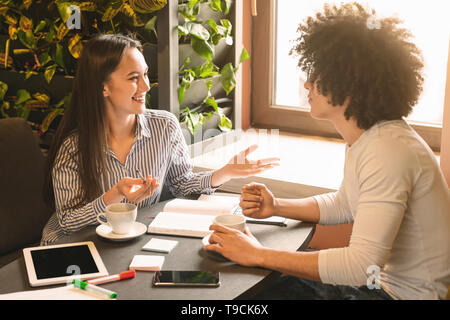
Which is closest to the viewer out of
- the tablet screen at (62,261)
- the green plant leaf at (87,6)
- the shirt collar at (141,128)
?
the tablet screen at (62,261)

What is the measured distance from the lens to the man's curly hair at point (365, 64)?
1.32 meters

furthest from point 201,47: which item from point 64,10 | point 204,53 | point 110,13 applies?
point 64,10

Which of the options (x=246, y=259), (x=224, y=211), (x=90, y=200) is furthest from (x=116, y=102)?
(x=246, y=259)

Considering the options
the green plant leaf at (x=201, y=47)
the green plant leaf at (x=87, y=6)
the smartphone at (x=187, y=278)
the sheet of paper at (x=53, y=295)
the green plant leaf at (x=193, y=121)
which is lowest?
the sheet of paper at (x=53, y=295)

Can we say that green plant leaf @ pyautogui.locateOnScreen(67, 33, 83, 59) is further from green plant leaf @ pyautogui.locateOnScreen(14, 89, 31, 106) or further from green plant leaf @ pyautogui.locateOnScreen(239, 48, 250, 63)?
green plant leaf @ pyautogui.locateOnScreen(239, 48, 250, 63)

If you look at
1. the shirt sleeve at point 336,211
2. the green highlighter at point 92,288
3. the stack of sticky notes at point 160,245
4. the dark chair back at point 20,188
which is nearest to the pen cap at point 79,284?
the green highlighter at point 92,288

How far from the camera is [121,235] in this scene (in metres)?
1.45

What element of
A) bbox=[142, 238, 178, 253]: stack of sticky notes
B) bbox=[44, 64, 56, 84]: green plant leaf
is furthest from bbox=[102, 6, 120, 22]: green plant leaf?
bbox=[142, 238, 178, 253]: stack of sticky notes

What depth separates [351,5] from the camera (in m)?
1.42

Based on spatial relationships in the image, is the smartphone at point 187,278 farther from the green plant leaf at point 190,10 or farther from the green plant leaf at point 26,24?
the green plant leaf at point 26,24

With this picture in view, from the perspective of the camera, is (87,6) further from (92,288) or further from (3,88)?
(92,288)

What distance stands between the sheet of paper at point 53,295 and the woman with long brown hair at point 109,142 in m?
0.50

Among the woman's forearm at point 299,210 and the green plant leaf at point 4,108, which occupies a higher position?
the green plant leaf at point 4,108

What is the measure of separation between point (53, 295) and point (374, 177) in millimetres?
770
